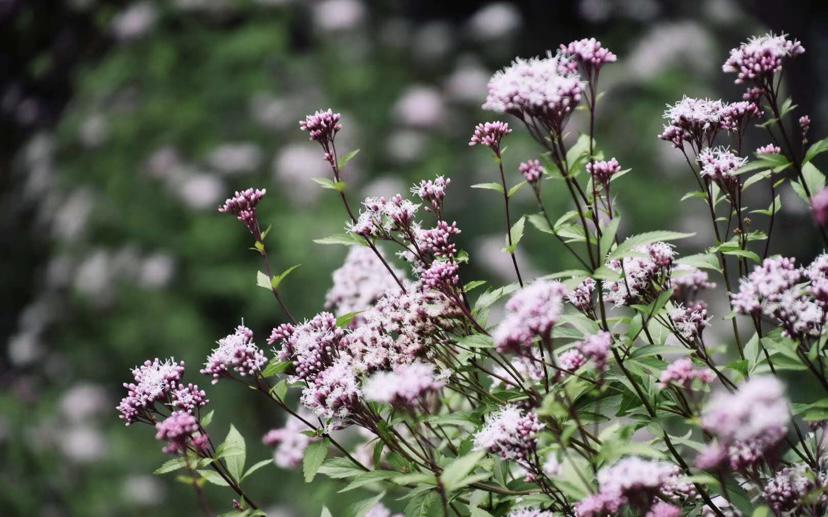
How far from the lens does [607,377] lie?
1331mm

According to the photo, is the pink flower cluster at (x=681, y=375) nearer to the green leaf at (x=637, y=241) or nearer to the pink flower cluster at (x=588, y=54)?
the green leaf at (x=637, y=241)

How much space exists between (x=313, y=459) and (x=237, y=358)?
0.20 meters

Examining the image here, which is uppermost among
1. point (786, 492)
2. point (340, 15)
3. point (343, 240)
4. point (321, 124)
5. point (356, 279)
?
point (340, 15)

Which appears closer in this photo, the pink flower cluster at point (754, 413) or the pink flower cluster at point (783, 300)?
the pink flower cluster at point (754, 413)

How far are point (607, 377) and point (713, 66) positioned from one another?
3013 millimetres

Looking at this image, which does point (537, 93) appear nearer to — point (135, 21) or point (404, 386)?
point (404, 386)

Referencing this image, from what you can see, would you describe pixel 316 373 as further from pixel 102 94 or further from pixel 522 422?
pixel 102 94

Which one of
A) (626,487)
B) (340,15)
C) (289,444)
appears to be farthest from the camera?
(340,15)

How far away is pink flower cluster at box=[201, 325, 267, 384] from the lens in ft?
4.56

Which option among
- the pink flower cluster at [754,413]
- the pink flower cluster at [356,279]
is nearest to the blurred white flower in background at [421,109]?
the pink flower cluster at [356,279]

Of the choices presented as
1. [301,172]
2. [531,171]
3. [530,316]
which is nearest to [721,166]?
[531,171]

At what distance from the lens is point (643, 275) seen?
4.53 ft

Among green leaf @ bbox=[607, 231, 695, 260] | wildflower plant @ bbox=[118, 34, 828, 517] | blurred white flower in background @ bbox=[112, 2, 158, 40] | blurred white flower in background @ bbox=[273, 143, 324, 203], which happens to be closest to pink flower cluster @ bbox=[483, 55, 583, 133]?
wildflower plant @ bbox=[118, 34, 828, 517]

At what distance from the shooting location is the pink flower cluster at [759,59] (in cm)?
123
